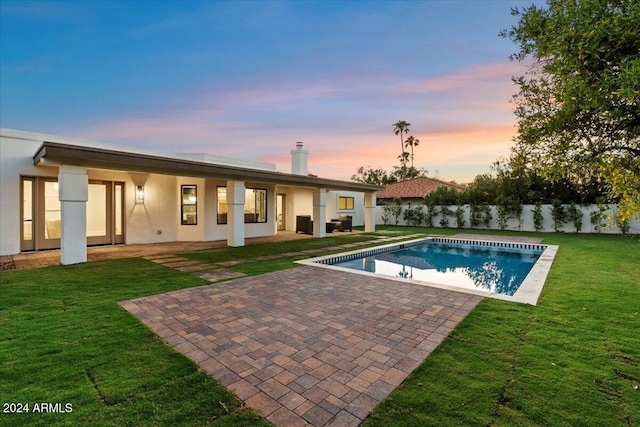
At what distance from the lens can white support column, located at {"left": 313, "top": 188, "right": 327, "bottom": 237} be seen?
50.9ft

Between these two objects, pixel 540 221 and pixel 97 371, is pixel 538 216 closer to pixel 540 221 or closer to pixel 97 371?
pixel 540 221

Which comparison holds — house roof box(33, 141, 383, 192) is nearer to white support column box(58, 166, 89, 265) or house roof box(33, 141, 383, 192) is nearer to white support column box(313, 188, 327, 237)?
white support column box(58, 166, 89, 265)

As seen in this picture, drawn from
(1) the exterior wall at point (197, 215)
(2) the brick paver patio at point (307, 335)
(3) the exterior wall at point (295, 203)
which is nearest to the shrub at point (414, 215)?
(3) the exterior wall at point (295, 203)

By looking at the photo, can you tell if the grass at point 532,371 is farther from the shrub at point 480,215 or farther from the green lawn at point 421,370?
the shrub at point 480,215

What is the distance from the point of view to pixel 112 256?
9.66m

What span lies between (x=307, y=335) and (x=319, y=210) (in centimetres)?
1188

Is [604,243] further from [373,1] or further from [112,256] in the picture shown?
[112,256]

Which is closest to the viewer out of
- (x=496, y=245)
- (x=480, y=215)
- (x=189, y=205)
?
(x=189, y=205)

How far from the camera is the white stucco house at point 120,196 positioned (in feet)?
26.9

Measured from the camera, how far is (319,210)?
1576 centimetres

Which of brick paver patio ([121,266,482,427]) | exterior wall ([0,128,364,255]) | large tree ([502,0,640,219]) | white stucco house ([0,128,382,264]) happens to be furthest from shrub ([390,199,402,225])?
large tree ([502,0,640,219])

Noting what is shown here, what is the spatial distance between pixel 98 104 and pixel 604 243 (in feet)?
79.0

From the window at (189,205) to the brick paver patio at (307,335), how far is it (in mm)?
7985

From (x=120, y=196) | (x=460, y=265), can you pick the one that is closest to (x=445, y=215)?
(x=460, y=265)
